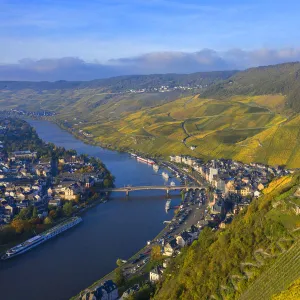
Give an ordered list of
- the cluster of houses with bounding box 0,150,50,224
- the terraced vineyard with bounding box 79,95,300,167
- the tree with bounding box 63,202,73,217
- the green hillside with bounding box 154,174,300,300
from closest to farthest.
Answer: the green hillside with bounding box 154,174,300,300, the tree with bounding box 63,202,73,217, the cluster of houses with bounding box 0,150,50,224, the terraced vineyard with bounding box 79,95,300,167

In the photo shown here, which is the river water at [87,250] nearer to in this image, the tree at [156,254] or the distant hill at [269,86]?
the tree at [156,254]

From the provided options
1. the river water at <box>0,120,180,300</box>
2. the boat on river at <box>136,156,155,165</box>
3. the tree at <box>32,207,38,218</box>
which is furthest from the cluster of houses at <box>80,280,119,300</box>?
the boat on river at <box>136,156,155,165</box>

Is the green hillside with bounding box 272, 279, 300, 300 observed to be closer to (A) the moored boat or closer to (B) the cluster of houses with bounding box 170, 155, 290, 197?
(B) the cluster of houses with bounding box 170, 155, 290, 197

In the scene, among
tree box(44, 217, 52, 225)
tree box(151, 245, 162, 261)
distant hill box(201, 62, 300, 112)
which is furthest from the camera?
distant hill box(201, 62, 300, 112)

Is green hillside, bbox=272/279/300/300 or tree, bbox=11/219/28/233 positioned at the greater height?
green hillside, bbox=272/279/300/300

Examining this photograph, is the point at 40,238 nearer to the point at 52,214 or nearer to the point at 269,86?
the point at 52,214

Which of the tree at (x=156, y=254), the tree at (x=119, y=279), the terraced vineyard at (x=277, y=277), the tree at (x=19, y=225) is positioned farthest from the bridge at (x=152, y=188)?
the terraced vineyard at (x=277, y=277)

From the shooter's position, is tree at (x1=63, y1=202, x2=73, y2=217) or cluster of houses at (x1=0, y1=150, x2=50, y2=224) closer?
tree at (x1=63, y1=202, x2=73, y2=217)
